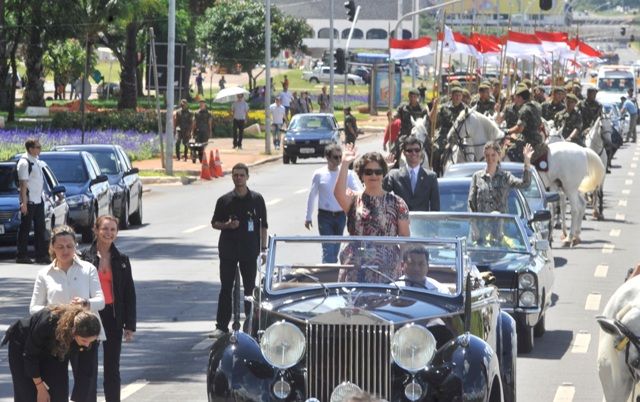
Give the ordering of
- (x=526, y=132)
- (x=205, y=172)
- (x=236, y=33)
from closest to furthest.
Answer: (x=526, y=132)
(x=205, y=172)
(x=236, y=33)

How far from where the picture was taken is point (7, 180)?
26.3 metres

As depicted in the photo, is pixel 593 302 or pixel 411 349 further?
pixel 593 302

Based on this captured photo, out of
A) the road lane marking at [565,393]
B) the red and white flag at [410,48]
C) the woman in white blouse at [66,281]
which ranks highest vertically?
the red and white flag at [410,48]

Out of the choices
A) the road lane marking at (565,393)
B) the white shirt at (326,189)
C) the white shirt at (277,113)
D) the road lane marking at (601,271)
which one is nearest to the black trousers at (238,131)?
the white shirt at (277,113)

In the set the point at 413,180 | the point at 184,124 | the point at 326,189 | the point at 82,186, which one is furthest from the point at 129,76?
the point at 413,180

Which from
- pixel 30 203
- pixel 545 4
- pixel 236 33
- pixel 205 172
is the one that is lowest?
pixel 205 172

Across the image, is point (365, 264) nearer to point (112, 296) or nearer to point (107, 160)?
point (112, 296)

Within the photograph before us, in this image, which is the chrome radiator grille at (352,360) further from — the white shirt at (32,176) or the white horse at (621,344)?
the white shirt at (32,176)

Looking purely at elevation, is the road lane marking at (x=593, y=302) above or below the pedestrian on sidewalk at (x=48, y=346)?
below

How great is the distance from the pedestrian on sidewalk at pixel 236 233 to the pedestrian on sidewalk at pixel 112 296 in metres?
4.10

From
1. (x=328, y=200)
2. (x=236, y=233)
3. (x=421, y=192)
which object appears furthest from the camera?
(x=328, y=200)

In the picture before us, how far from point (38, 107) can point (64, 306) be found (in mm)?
59277

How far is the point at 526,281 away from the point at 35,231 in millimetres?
10940

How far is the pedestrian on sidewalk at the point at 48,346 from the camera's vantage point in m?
9.99
